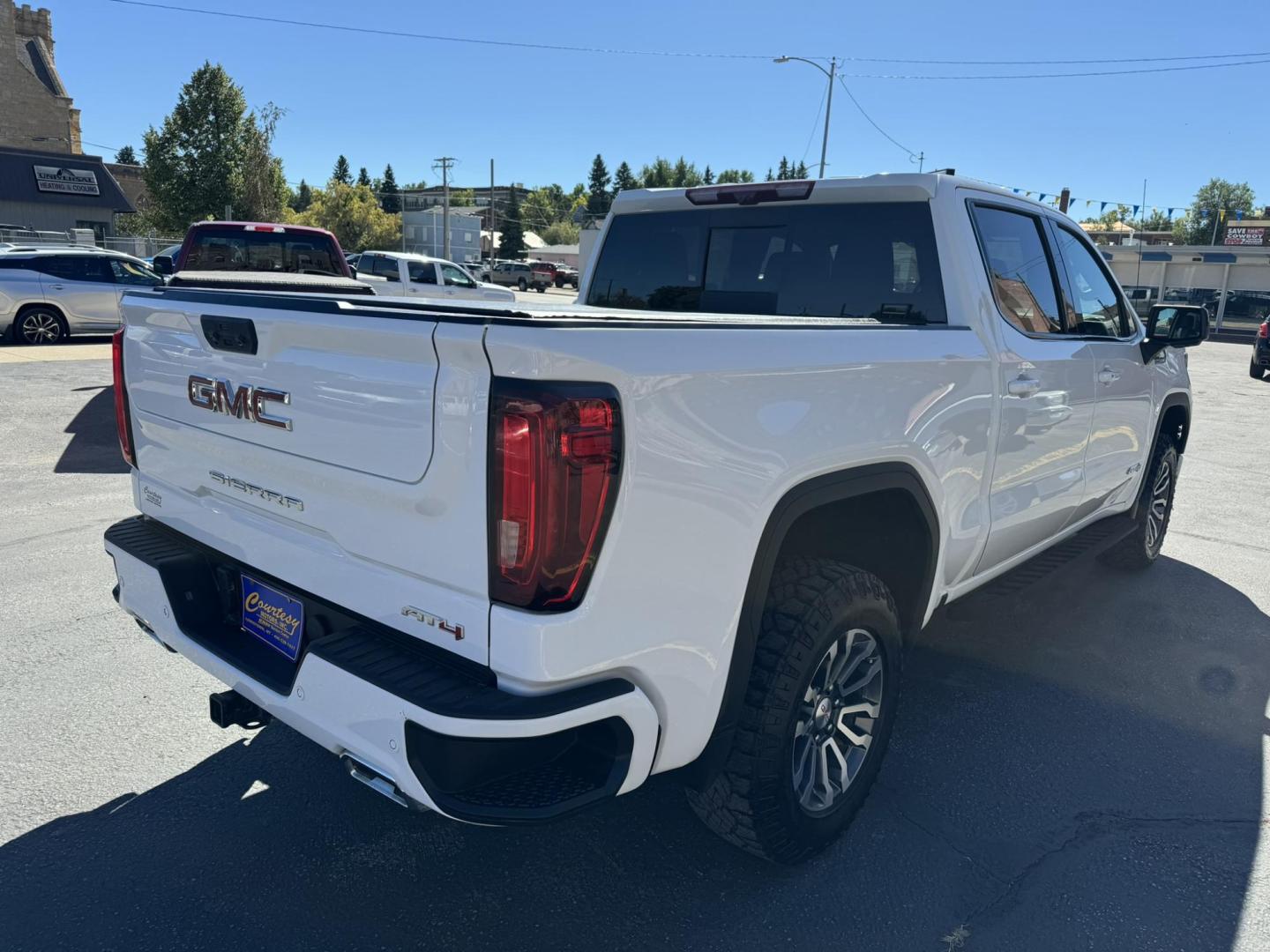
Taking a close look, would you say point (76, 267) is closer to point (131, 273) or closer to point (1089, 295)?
point (131, 273)

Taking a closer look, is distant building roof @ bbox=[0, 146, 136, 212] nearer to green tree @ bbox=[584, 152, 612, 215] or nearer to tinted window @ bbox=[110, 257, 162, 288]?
tinted window @ bbox=[110, 257, 162, 288]

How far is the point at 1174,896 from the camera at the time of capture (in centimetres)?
263

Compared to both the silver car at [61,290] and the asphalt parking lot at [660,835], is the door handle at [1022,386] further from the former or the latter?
the silver car at [61,290]

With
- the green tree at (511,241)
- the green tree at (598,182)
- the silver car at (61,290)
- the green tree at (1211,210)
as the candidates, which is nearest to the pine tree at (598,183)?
the green tree at (598,182)

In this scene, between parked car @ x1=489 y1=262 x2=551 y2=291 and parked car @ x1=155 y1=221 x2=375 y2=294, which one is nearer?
parked car @ x1=155 y1=221 x2=375 y2=294

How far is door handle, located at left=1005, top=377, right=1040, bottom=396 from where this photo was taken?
10.6ft

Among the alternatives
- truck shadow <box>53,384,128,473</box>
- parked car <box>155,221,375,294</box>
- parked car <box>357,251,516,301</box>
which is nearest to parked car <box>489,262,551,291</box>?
parked car <box>357,251,516,301</box>

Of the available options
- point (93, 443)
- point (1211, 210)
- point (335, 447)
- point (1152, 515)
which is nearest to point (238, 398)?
point (335, 447)

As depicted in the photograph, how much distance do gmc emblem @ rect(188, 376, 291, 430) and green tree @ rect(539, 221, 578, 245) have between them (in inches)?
4385

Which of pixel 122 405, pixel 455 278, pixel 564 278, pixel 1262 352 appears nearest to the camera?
pixel 122 405

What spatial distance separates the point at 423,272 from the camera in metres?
21.4

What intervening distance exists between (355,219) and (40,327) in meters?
61.3

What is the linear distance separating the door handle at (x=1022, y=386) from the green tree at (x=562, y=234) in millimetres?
110716

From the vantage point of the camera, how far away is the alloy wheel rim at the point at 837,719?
263 cm
